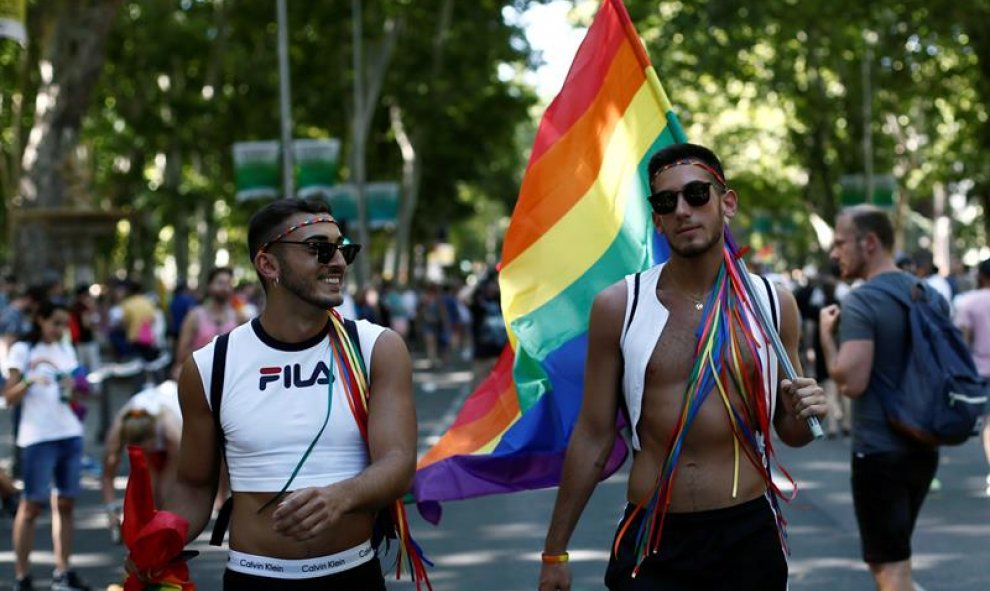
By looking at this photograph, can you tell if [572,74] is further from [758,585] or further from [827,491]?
[827,491]

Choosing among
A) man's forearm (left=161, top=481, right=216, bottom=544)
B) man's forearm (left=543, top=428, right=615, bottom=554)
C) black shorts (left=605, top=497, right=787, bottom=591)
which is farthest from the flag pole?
man's forearm (left=161, top=481, right=216, bottom=544)

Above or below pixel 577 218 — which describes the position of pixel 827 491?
below

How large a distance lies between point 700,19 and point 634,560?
59.7 feet

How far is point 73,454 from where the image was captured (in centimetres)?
944

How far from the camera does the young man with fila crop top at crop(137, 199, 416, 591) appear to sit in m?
4.07

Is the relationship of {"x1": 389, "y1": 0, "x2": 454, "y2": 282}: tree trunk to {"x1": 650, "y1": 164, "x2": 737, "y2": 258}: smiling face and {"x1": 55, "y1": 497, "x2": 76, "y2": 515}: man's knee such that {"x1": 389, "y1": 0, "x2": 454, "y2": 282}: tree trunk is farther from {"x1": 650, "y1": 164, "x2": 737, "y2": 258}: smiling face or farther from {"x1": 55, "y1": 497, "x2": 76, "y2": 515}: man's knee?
{"x1": 650, "y1": 164, "x2": 737, "y2": 258}: smiling face

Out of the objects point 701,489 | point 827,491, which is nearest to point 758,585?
point 701,489

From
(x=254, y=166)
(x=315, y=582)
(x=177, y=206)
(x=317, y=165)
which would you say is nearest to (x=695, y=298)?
(x=315, y=582)

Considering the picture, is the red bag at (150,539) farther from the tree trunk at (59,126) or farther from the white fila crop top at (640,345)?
the tree trunk at (59,126)

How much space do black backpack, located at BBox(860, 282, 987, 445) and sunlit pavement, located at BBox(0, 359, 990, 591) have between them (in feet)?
8.14

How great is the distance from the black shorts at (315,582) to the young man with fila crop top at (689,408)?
0.50m

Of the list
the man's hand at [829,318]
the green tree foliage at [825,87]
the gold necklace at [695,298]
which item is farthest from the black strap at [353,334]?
the green tree foliage at [825,87]

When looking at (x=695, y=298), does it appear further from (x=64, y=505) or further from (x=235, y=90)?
(x=235, y=90)

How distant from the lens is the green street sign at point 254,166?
26.5 metres
